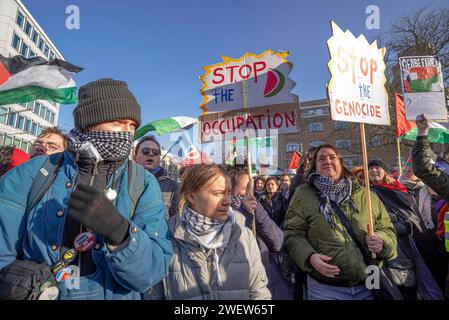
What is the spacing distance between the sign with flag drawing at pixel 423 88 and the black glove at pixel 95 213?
3155 mm

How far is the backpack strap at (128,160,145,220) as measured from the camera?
1.36m

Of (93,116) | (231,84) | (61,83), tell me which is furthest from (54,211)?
(61,83)

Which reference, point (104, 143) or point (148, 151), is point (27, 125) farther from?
point (104, 143)

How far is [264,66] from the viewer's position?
341 cm

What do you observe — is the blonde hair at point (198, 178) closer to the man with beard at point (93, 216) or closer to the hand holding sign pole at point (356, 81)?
the man with beard at point (93, 216)

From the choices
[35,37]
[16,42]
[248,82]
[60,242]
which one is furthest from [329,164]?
[35,37]

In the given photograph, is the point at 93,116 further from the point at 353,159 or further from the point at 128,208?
the point at 353,159

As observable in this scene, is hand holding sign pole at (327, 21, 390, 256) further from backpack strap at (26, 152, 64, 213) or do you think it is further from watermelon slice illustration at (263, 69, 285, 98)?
backpack strap at (26, 152, 64, 213)

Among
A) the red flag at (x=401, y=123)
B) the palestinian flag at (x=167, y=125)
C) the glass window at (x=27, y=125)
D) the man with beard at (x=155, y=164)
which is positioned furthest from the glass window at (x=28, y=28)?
the red flag at (x=401, y=123)

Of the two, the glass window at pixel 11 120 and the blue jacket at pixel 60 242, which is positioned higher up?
the glass window at pixel 11 120

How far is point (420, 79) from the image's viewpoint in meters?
3.12

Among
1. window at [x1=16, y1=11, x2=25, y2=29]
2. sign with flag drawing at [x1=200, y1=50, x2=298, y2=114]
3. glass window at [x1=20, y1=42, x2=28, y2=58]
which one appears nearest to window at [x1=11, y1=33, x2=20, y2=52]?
glass window at [x1=20, y1=42, x2=28, y2=58]

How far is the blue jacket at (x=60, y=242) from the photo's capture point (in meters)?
1.16

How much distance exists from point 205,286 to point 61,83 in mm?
5411
